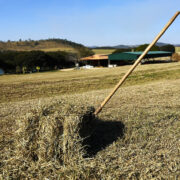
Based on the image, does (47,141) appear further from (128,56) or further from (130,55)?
(128,56)

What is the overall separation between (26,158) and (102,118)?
2582 mm

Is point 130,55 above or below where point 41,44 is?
below

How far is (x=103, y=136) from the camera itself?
4.66 meters

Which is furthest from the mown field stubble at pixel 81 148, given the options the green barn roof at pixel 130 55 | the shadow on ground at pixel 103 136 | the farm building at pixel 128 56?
the farm building at pixel 128 56

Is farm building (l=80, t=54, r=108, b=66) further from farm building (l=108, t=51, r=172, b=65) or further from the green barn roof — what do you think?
the green barn roof

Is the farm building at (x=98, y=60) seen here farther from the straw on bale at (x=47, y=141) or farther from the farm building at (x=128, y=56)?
the straw on bale at (x=47, y=141)

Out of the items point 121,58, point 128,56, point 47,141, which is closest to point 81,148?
point 47,141

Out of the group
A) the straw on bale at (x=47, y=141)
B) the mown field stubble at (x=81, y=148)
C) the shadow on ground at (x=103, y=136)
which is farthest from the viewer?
the shadow on ground at (x=103, y=136)

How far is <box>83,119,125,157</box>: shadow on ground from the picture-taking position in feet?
13.6

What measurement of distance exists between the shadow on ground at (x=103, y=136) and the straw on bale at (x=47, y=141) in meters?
0.29

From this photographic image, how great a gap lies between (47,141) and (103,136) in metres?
1.42

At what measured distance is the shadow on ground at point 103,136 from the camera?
4156 mm

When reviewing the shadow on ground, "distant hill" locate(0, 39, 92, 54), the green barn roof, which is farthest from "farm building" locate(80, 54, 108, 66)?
the shadow on ground

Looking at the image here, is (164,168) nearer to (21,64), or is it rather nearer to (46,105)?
(46,105)
